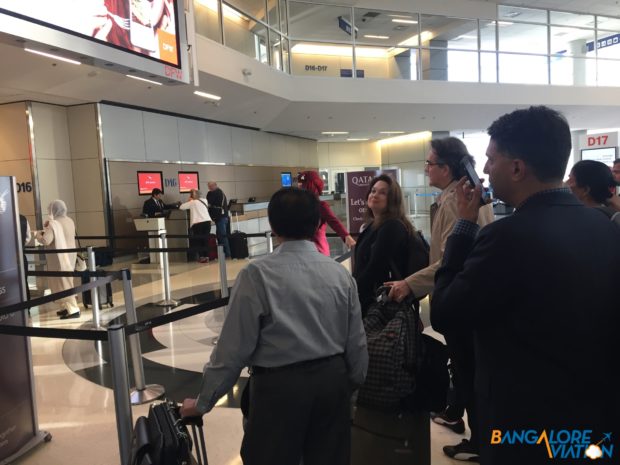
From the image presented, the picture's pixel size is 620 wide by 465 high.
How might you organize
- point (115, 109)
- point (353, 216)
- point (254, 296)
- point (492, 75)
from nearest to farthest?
point (254, 296) → point (353, 216) → point (115, 109) → point (492, 75)

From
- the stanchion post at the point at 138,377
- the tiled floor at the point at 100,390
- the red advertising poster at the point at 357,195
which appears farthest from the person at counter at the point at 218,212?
the stanchion post at the point at 138,377

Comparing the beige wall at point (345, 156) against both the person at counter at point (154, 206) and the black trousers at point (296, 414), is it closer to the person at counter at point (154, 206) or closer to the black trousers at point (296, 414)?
the person at counter at point (154, 206)

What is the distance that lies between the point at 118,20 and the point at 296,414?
4337 mm

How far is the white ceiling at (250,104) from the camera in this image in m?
8.37

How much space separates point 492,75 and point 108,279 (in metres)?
14.6

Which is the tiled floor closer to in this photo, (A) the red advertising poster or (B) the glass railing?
(A) the red advertising poster

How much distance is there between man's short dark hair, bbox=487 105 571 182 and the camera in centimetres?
125

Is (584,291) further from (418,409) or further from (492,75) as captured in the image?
(492,75)

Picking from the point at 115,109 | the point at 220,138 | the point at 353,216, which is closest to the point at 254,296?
the point at 353,216

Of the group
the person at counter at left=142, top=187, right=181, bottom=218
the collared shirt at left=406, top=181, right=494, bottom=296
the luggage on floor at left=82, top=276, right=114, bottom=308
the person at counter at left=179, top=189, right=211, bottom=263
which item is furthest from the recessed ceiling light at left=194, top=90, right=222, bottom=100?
the collared shirt at left=406, top=181, right=494, bottom=296

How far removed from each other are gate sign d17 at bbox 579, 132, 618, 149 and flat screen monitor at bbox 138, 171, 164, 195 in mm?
10987

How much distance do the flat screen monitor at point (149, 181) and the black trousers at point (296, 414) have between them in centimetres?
1130

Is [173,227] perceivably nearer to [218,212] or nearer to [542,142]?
[218,212]

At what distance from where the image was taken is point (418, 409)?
2.02 meters
